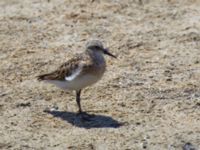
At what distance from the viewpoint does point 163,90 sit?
1065cm

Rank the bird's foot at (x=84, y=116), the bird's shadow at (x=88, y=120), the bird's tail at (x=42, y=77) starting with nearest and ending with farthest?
the bird's shadow at (x=88, y=120) → the bird's foot at (x=84, y=116) → the bird's tail at (x=42, y=77)

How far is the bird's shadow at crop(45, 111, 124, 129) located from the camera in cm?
975

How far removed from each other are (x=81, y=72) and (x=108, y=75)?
4.53 feet

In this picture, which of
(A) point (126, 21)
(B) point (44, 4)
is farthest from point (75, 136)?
(B) point (44, 4)

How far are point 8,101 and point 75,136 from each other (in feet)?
4.44

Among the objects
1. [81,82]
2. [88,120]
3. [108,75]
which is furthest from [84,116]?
[108,75]

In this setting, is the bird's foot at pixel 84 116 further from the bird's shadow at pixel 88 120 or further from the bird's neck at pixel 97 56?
the bird's neck at pixel 97 56

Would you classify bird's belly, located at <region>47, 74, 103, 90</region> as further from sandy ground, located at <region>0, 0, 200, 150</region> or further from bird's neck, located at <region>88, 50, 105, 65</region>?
sandy ground, located at <region>0, 0, 200, 150</region>

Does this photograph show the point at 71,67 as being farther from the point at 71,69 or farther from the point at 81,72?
the point at 81,72

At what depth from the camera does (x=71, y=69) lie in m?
9.89

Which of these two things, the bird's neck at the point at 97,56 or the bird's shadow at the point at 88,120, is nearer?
the bird's shadow at the point at 88,120

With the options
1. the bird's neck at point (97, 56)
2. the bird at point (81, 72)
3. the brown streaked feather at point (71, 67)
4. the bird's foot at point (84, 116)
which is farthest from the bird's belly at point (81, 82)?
the bird's foot at point (84, 116)

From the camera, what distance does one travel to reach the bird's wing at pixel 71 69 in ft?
32.3

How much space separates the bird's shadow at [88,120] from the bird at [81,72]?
110mm
